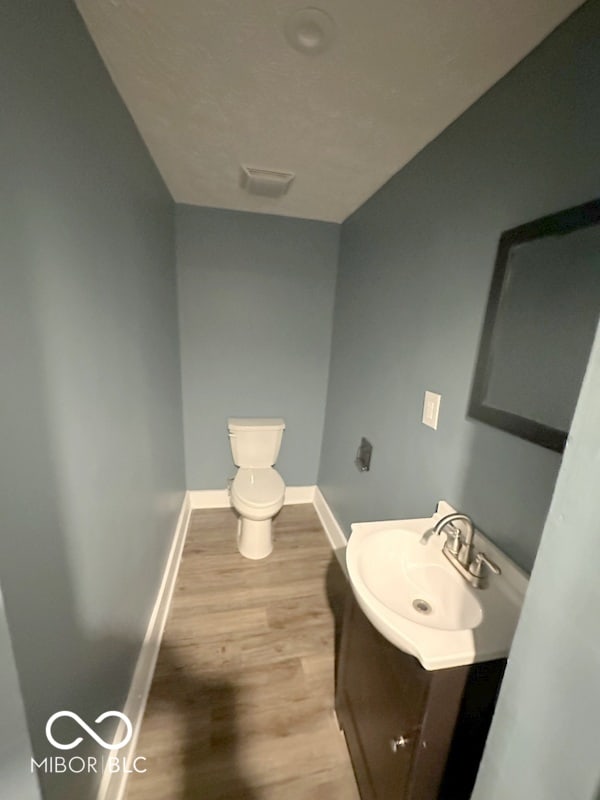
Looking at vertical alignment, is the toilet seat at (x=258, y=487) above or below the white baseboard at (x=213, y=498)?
above

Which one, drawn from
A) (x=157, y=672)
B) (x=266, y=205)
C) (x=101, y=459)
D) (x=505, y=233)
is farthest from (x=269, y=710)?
(x=266, y=205)

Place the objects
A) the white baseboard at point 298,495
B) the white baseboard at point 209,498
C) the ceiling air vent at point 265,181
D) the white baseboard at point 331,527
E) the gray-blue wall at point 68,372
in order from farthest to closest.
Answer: the white baseboard at point 298,495, the white baseboard at point 209,498, the white baseboard at point 331,527, the ceiling air vent at point 265,181, the gray-blue wall at point 68,372

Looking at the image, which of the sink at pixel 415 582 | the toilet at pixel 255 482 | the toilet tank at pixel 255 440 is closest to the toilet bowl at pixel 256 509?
the toilet at pixel 255 482

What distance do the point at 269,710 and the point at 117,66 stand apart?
230 centimetres


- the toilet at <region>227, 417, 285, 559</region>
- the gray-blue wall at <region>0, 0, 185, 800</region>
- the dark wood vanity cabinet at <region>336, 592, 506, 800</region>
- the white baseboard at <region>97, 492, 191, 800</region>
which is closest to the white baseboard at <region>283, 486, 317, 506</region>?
the toilet at <region>227, 417, 285, 559</region>

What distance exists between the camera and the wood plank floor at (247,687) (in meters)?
1.07

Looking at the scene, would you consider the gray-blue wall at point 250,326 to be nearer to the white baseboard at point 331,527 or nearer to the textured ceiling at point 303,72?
the white baseboard at point 331,527

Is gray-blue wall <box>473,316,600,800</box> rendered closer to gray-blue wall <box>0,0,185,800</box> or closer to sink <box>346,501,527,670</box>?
sink <box>346,501,527,670</box>

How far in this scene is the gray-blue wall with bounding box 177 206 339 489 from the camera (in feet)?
7.04

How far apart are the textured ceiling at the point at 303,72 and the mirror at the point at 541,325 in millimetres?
512

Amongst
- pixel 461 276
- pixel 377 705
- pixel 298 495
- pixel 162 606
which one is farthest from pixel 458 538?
pixel 298 495

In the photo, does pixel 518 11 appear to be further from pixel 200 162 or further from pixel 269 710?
pixel 269 710

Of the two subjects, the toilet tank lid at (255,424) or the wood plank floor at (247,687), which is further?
the toilet tank lid at (255,424)

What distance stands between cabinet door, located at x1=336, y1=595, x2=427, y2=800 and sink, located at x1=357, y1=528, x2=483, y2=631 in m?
0.12
